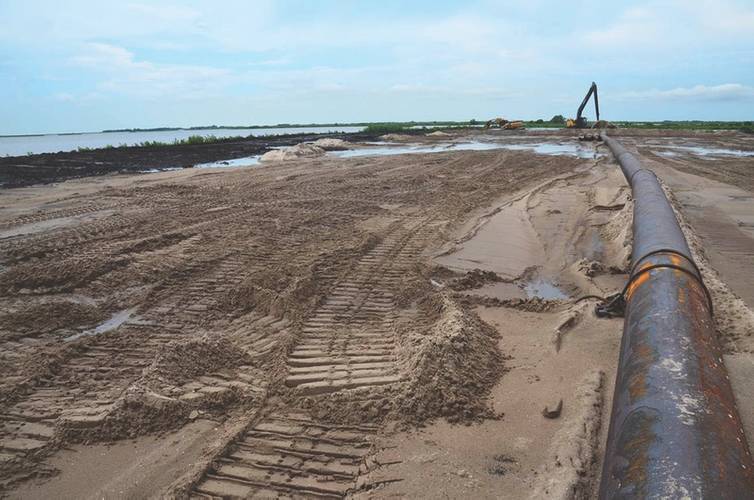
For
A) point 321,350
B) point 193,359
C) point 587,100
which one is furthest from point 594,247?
point 587,100

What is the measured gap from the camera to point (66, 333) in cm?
484

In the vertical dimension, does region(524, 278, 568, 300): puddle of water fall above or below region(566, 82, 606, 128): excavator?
below

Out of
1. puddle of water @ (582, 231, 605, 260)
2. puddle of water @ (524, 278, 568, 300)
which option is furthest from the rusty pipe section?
puddle of water @ (582, 231, 605, 260)

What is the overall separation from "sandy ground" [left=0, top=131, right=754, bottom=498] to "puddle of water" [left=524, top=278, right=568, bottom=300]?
0.15 ft

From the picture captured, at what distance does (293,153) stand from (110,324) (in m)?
21.0

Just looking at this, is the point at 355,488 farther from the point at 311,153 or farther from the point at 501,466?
the point at 311,153

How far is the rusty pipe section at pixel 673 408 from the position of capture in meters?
1.85

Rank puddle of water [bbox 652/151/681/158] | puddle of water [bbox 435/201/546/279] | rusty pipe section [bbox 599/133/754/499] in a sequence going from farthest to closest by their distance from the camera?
puddle of water [bbox 652/151/681/158], puddle of water [bbox 435/201/546/279], rusty pipe section [bbox 599/133/754/499]

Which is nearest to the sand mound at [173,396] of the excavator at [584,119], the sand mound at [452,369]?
the sand mound at [452,369]

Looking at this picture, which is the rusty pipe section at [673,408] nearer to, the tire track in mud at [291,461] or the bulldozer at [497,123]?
the tire track in mud at [291,461]

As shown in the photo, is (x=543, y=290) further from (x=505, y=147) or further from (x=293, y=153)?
(x=505, y=147)

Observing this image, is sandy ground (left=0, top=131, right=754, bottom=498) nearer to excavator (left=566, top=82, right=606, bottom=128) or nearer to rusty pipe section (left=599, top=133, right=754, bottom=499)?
rusty pipe section (left=599, top=133, right=754, bottom=499)

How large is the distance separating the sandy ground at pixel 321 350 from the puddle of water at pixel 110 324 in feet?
0.09

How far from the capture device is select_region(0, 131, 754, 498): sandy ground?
115 inches
